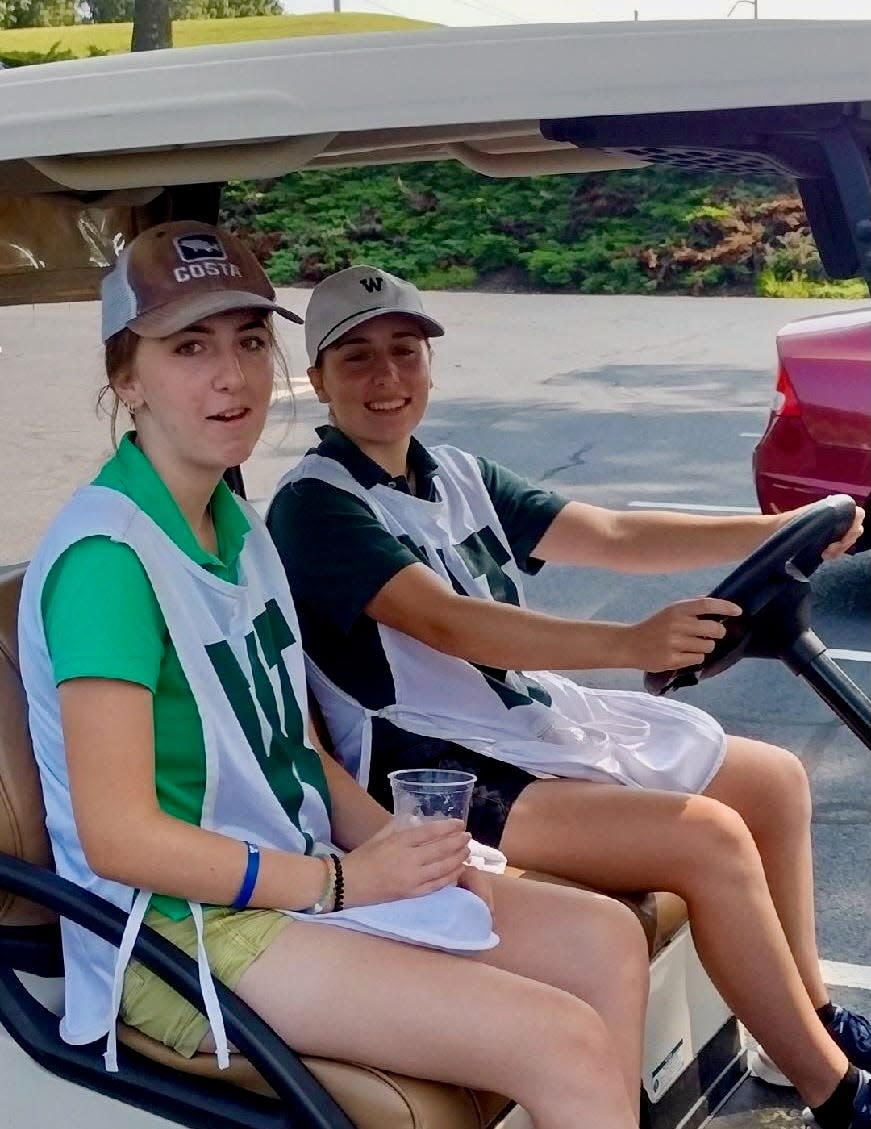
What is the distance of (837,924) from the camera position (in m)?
3.45

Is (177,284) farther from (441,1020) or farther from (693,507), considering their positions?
(693,507)

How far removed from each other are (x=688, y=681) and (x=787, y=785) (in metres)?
0.30

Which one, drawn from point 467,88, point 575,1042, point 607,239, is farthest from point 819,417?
point 607,239

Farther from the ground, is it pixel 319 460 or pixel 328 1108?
pixel 319 460

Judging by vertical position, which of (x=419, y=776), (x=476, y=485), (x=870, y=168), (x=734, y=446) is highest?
(x=870, y=168)

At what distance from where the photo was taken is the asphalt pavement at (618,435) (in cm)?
405

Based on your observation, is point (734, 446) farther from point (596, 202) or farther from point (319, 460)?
point (596, 202)

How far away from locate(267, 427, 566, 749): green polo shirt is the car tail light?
3048 millimetres

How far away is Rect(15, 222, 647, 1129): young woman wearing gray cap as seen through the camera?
1740 mm

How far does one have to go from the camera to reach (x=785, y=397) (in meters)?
5.37

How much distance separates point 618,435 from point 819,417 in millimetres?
4567

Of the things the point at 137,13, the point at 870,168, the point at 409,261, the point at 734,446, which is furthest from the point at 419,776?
the point at 137,13

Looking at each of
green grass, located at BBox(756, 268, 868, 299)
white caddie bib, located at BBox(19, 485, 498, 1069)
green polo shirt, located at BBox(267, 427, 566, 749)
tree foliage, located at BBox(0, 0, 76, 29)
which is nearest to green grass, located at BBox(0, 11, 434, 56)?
tree foliage, located at BBox(0, 0, 76, 29)

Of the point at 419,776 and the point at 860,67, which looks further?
the point at 419,776
